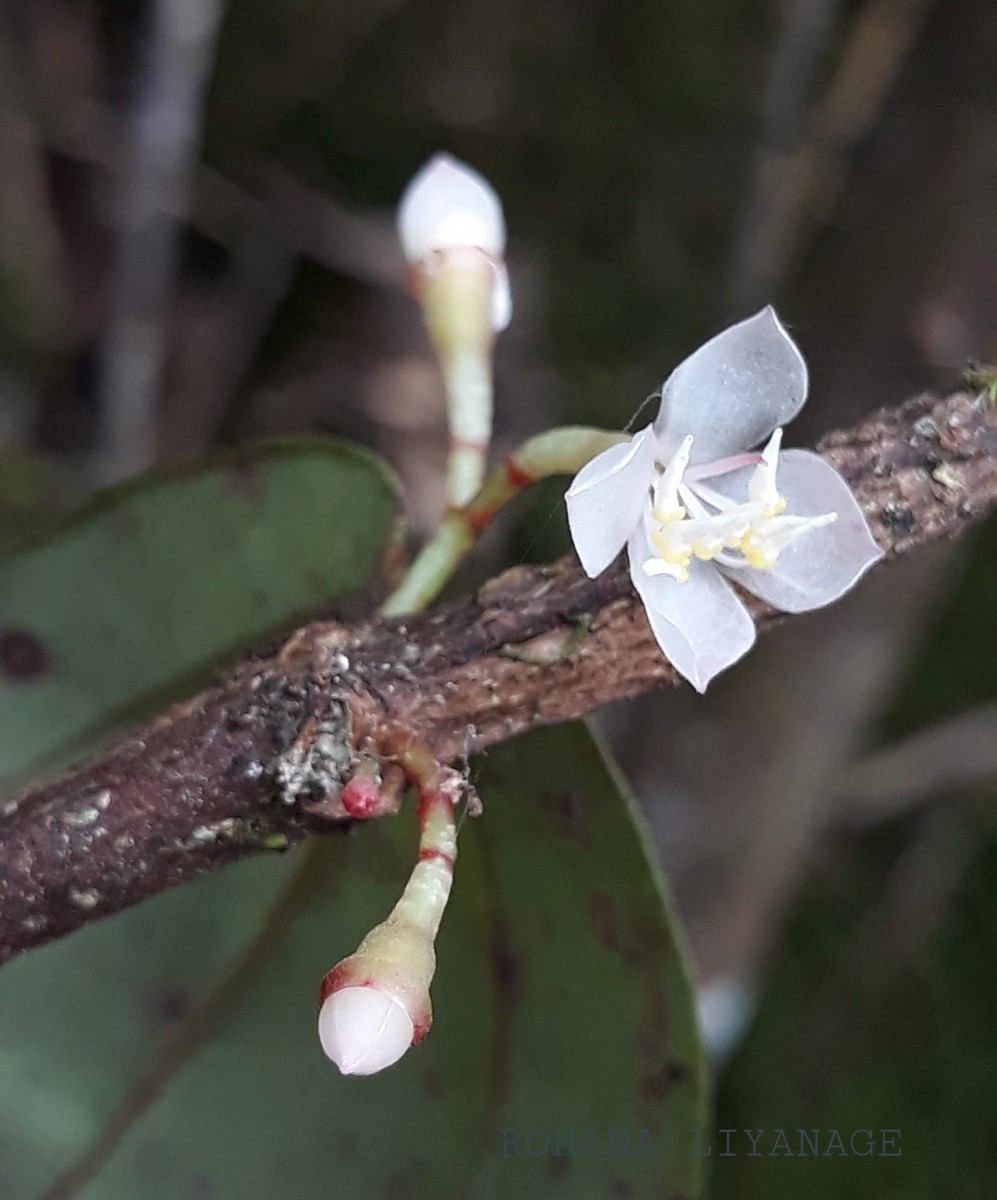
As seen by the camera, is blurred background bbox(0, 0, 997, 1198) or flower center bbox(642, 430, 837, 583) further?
blurred background bbox(0, 0, 997, 1198)

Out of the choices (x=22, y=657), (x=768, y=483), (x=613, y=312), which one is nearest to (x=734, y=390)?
(x=768, y=483)

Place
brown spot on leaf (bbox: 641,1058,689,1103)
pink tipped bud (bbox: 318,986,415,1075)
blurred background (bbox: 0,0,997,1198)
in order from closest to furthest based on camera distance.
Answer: pink tipped bud (bbox: 318,986,415,1075) < brown spot on leaf (bbox: 641,1058,689,1103) < blurred background (bbox: 0,0,997,1198)

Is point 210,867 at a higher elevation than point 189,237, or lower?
lower

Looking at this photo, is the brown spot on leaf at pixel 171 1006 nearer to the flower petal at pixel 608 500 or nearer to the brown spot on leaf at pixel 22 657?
the brown spot on leaf at pixel 22 657

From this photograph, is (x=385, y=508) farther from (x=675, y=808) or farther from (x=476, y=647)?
(x=675, y=808)

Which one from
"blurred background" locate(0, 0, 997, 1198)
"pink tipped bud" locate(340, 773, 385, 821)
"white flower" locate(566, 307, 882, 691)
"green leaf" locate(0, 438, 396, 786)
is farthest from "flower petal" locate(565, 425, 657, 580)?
"blurred background" locate(0, 0, 997, 1198)

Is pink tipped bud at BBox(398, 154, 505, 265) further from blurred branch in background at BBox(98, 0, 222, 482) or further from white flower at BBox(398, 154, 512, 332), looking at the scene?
blurred branch in background at BBox(98, 0, 222, 482)

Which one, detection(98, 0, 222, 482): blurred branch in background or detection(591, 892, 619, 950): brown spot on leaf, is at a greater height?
detection(98, 0, 222, 482): blurred branch in background

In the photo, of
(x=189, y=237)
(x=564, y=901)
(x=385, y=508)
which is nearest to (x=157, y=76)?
(x=189, y=237)
